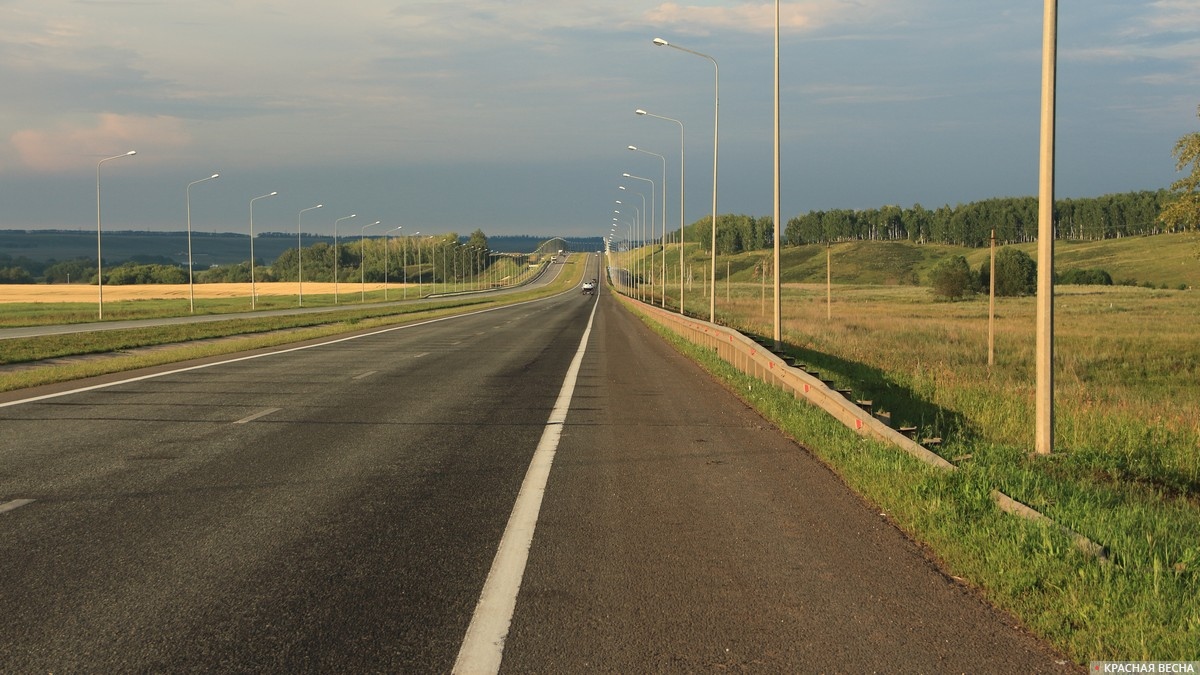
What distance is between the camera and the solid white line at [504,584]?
186 inches

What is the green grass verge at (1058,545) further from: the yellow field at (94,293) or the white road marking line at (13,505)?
the yellow field at (94,293)

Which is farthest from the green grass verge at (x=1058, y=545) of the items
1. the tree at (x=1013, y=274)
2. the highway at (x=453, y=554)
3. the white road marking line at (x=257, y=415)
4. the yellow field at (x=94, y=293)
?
the tree at (x=1013, y=274)

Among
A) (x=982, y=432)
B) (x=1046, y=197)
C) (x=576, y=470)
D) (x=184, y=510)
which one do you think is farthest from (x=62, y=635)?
(x=982, y=432)

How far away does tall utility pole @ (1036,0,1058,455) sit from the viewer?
9.94 meters

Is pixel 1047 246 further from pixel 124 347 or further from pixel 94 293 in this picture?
pixel 94 293

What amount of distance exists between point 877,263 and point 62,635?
662 ft

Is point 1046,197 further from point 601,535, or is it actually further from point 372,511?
point 372,511

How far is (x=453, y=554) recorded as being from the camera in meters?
6.62

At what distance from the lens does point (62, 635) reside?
4992 mm

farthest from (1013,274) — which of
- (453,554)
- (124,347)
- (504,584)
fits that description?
(504,584)

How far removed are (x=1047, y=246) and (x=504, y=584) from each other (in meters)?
6.65

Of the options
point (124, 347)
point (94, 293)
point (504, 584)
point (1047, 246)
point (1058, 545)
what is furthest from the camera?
point (94, 293)

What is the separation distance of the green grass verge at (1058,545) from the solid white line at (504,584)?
262 centimetres

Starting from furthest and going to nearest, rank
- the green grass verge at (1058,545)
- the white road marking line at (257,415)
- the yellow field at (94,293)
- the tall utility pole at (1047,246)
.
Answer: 1. the yellow field at (94,293)
2. the white road marking line at (257,415)
3. the tall utility pole at (1047,246)
4. the green grass verge at (1058,545)
